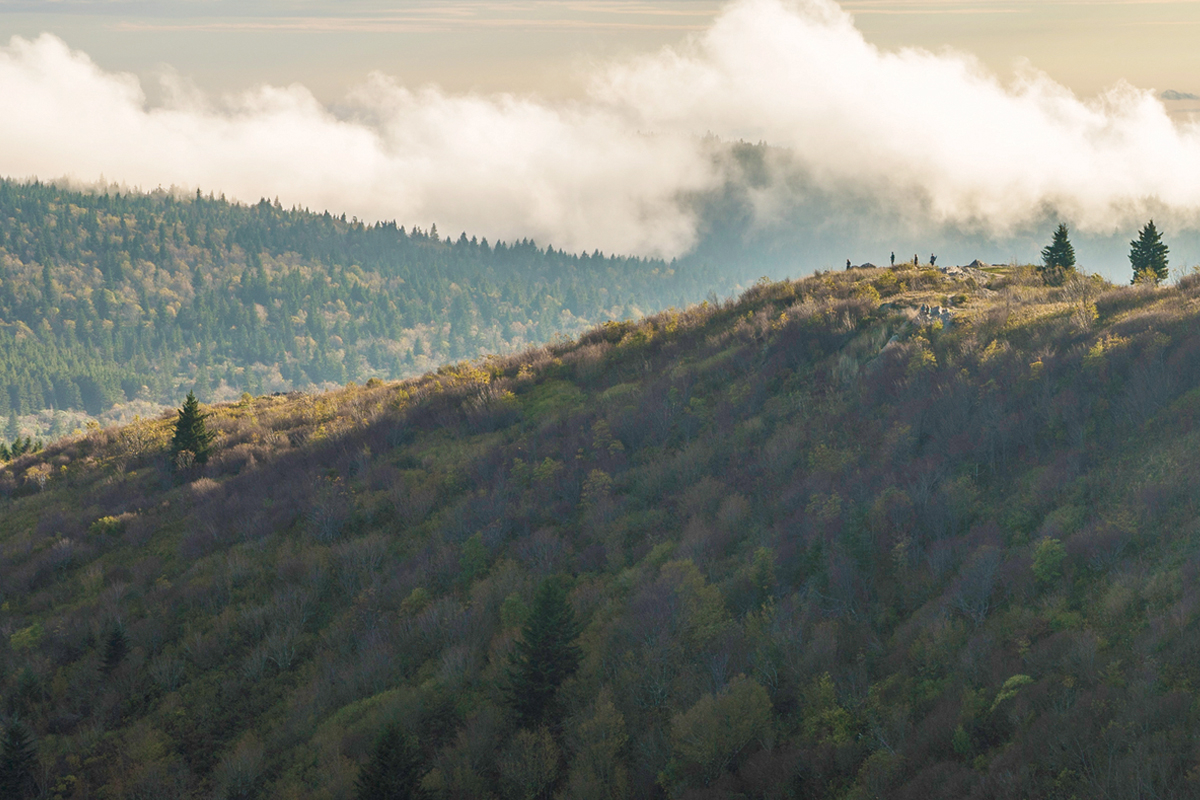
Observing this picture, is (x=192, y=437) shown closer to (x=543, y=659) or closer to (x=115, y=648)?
(x=115, y=648)

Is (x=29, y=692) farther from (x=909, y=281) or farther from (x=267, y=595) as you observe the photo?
(x=909, y=281)

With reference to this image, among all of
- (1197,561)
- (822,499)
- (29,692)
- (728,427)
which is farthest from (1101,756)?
(29,692)

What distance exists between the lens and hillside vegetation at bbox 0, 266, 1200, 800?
16.5 meters

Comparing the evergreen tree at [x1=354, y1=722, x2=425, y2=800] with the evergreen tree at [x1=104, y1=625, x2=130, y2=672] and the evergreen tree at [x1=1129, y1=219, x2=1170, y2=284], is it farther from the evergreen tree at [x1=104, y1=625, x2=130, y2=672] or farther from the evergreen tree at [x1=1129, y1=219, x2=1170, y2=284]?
the evergreen tree at [x1=1129, y1=219, x2=1170, y2=284]

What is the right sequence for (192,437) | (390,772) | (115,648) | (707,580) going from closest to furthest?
(390,772)
(707,580)
(115,648)
(192,437)

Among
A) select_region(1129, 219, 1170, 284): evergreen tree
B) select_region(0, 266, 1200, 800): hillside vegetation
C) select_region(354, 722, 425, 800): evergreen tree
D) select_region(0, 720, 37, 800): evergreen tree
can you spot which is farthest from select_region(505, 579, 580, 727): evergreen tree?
Result: select_region(1129, 219, 1170, 284): evergreen tree

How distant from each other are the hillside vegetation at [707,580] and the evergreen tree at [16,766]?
45 cm

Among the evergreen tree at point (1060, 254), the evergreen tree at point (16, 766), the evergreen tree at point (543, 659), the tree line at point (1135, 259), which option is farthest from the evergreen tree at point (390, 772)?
the evergreen tree at point (1060, 254)

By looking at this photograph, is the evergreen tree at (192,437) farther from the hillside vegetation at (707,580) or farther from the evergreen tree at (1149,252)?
Result: the evergreen tree at (1149,252)

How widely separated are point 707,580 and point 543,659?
530 cm

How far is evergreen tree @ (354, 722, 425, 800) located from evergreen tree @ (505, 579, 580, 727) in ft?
11.7

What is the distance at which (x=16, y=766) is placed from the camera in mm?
20266

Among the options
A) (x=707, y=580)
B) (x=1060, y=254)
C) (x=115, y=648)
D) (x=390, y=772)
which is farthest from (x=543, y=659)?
(x=1060, y=254)

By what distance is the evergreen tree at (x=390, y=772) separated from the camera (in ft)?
55.4
